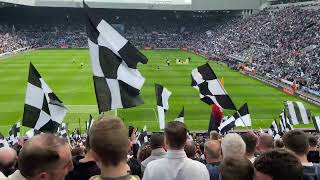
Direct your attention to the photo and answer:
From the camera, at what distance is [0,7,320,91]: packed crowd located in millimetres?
49938

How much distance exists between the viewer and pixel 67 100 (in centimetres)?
3366

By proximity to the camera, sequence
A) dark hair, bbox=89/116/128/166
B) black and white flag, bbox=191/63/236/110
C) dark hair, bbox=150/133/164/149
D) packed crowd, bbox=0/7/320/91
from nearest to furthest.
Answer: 1. dark hair, bbox=89/116/128/166
2. dark hair, bbox=150/133/164/149
3. black and white flag, bbox=191/63/236/110
4. packed crowd, bbox=0/7/320/91

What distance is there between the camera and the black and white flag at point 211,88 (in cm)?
1373

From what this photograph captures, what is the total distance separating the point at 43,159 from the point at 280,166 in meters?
1.85

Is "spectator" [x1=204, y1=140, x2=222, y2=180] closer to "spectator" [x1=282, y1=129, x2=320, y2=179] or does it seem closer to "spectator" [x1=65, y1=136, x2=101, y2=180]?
"spectator" [x1=282, y1=129, x2=320, y2=179]

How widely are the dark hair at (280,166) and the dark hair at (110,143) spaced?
1.11m

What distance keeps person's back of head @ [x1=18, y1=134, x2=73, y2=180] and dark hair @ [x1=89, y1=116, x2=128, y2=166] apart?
29 centimetres

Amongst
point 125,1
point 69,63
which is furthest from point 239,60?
point 125,1

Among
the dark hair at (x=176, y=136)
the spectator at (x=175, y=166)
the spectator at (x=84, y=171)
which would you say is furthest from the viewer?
the spectator at (x=84, y=171)

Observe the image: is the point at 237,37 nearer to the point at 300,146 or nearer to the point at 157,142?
the point at 157,142

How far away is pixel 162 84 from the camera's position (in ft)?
138

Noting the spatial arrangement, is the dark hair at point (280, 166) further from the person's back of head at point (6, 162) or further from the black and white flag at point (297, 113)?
the black and white flag at point (297, 113)

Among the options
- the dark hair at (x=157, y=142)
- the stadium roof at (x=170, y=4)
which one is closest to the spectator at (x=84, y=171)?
the dark hair at (x=157, y=142)

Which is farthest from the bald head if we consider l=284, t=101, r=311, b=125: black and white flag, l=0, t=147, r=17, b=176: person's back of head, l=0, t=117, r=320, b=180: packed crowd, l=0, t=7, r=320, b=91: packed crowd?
l=0, t=7, r=320, b=91: packed crowd
